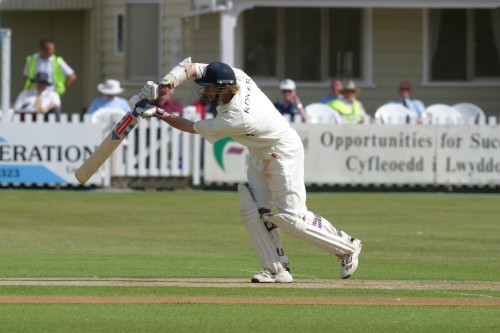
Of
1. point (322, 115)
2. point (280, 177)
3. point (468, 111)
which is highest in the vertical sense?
point (468, 111)

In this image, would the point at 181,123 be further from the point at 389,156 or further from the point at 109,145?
the point at 389,156

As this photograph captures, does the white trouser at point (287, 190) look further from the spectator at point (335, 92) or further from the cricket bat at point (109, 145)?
the spectator at point (335, 92)

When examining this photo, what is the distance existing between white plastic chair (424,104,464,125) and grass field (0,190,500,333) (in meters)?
1.22

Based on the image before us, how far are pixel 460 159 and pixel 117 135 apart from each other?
1160cm

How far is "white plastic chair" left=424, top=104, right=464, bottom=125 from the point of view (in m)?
21.7

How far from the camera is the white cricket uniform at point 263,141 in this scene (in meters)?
10.5

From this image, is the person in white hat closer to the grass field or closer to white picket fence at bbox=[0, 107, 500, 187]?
white picket fence at bbox=[0, 107, 500, 187]

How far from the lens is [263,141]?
35.0 feet

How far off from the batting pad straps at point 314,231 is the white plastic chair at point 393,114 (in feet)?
35.5

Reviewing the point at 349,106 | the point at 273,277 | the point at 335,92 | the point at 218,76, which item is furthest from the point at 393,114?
the point at 218,76

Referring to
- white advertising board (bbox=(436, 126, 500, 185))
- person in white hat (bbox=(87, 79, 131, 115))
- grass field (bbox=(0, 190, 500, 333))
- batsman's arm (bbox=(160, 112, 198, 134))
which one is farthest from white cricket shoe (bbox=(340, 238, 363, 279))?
person in white hat (bbox=(87, 79, 131, 115))

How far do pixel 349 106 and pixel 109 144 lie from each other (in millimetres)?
11649

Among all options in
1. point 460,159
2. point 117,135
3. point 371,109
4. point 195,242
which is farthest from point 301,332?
point 371,109

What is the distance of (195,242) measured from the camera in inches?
626
